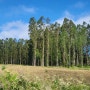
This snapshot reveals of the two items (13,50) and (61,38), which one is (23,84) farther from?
(13,50)

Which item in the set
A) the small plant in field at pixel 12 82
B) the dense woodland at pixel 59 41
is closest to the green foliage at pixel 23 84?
the small plant in field at pixel 12 82

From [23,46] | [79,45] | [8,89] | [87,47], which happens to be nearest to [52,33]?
[79,45]

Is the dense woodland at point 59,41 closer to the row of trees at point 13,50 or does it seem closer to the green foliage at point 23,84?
the row of trees at point 13,50

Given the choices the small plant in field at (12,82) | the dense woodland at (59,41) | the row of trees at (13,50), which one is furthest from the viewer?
the row of trees at (13,50)

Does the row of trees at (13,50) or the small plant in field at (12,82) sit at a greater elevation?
the row of trees at (13,50)

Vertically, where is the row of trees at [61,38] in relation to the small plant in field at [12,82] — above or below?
above

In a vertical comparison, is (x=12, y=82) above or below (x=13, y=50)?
below

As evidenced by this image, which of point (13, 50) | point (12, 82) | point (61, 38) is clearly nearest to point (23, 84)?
point (12, 82)

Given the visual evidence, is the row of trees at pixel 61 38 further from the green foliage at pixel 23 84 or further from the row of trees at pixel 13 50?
the green foliage at pixel 23 84

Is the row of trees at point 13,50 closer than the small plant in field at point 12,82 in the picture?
No

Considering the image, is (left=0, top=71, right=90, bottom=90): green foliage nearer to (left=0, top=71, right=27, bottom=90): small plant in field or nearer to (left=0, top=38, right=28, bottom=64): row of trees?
(left=0, top=71, right=27, bottom=90): small plant in field

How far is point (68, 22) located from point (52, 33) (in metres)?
7.48

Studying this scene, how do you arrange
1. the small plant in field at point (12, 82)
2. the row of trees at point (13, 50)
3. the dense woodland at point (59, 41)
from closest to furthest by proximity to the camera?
the small plant in field at point (12, 82) → the dense woodland at point (59, 41) → the row of trees at point (13, 50)

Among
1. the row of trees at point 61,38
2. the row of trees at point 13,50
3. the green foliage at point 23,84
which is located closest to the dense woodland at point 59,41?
the row of trees at point 61,38
